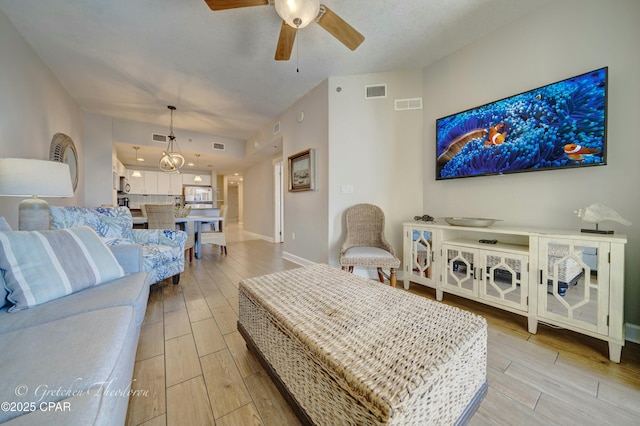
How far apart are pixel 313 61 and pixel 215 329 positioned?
2928 mm

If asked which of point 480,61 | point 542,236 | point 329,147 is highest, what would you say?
point 480,61

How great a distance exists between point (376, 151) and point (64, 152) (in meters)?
4.32

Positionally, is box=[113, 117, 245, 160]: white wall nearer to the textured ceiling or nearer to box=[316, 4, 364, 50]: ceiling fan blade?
the textured ceiling

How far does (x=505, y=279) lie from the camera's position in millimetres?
1763

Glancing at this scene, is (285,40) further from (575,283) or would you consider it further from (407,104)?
(575,283)

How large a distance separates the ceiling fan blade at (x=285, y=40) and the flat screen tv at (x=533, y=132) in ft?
5.83

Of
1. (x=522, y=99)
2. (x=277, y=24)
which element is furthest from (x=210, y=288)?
(x=522, y=99)

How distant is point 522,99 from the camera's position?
192cm

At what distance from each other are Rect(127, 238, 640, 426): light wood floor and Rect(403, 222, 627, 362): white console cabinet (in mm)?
194

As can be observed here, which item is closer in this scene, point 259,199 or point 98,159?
point 98,159

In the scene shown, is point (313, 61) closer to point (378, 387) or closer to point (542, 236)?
point (542, 236)

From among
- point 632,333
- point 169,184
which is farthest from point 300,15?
point 169,184

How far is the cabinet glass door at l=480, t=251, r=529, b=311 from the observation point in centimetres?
168

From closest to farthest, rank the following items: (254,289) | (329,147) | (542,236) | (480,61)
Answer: (254,289), (542,236), (480,61), (329,147)
